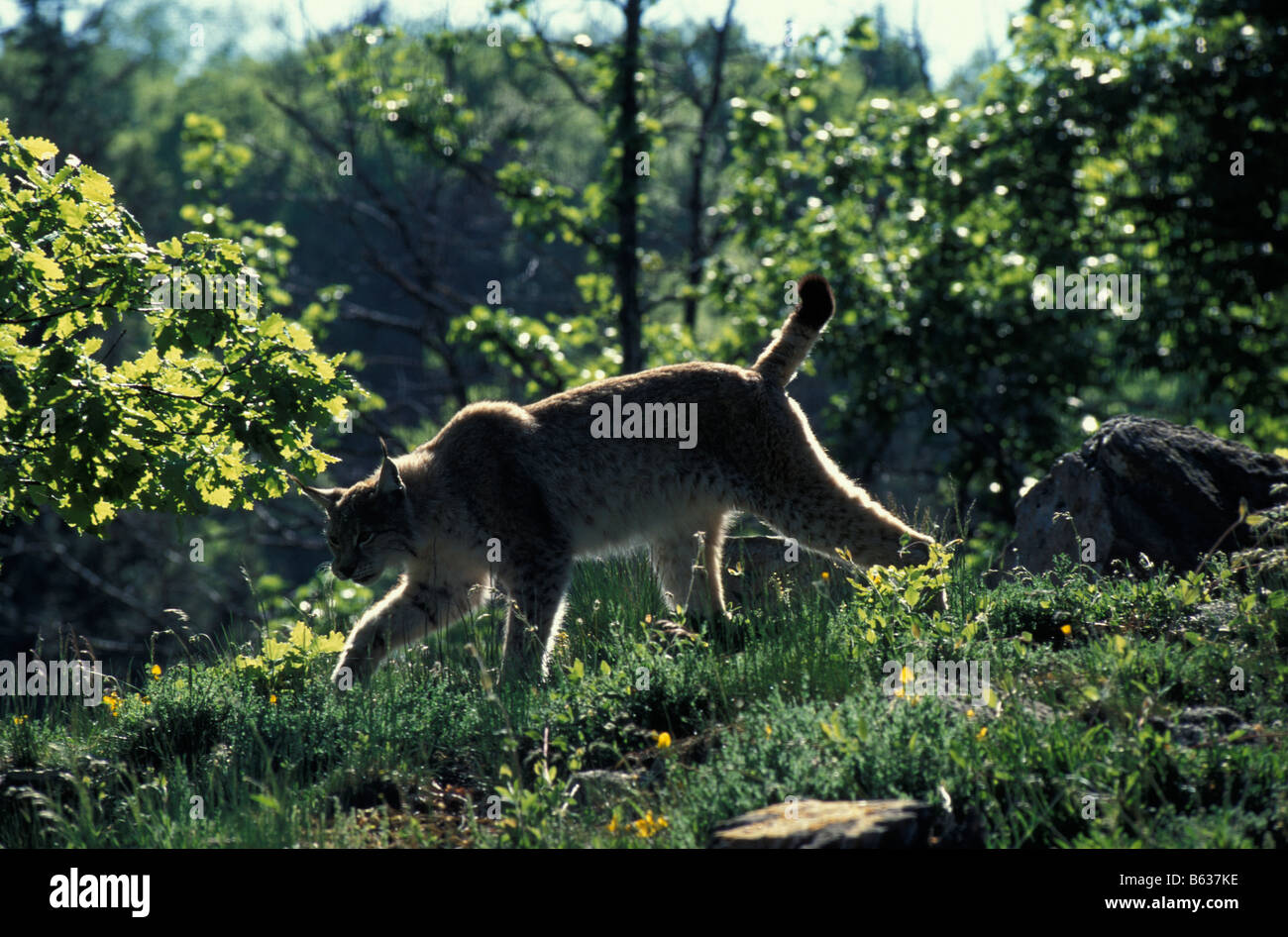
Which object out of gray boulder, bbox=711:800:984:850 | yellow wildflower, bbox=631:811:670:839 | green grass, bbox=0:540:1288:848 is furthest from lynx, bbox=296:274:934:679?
gray boulder, bbox=711:800:984:850

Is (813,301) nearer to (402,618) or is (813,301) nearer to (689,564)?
(689,564)

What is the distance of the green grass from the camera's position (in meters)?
4.11

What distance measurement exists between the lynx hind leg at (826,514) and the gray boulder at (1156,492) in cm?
92

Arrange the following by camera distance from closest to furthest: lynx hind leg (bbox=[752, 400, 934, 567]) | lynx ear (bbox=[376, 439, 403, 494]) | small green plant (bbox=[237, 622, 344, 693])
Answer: small green plant (bbox=[237, 622, 344, 693]) → lynx hind leg (bbox=[752, 400, 934, 567]) → lynx ear (bbox=[376, 439, 403, 494])

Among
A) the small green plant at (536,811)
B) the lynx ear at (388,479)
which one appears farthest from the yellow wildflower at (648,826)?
the lynx ear at (388,479)

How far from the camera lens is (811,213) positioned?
556 inches

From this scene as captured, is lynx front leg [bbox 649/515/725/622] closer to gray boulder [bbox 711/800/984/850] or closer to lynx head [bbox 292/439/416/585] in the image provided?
lynx head [bbox 292/439/416/585]

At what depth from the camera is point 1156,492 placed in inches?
269

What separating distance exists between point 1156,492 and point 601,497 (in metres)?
3.23

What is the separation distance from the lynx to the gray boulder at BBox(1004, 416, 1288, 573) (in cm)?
101

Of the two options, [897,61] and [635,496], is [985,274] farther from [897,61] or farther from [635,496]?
[897,61]

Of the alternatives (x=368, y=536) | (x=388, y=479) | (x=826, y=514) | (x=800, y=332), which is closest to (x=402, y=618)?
(x=368, y=536)

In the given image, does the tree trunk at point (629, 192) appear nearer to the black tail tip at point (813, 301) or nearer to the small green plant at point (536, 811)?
the black tail tip at point (813, 301)

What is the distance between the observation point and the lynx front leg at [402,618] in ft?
23.0
